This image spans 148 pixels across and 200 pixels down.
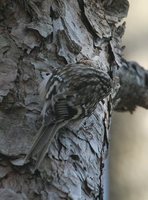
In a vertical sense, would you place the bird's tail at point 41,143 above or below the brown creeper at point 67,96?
below

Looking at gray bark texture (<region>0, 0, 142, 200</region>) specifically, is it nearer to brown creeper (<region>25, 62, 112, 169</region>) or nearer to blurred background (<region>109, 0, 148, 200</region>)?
brown creeper (<region>25, 62, 112, 169</region>)

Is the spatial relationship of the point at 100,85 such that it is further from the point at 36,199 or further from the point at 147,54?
the point at 147,54

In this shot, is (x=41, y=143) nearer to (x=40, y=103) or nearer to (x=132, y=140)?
(x=40, y=103)

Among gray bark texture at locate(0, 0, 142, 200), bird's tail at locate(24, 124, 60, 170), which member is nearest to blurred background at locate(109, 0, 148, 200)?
gray bark texture at locate(0, 0, 142, 200)

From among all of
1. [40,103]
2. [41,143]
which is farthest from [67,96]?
[41,143]

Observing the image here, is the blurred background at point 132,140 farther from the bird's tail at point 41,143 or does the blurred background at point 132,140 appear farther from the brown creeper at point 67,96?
the bird's tail at point 41,143

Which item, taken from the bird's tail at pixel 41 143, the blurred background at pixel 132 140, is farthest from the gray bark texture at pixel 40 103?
the blurred background at pixel 132 140
